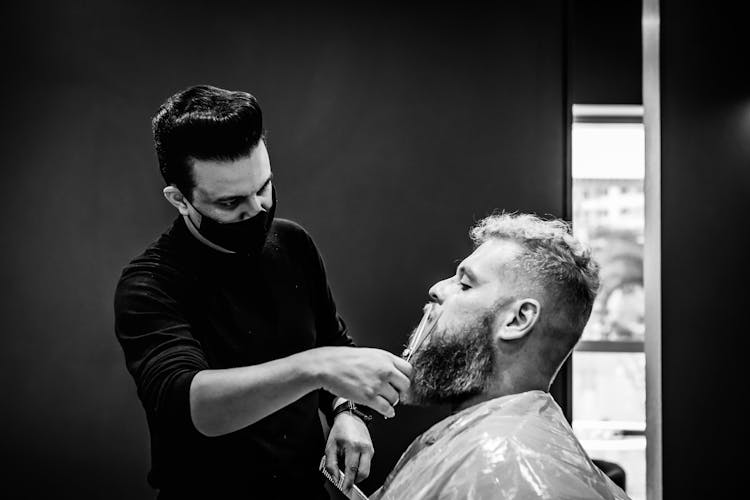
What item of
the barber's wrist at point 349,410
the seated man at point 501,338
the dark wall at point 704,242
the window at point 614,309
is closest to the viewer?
the seated man at point 501,338

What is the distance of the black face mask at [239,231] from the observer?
1779mm

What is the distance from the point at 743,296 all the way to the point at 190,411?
2242mm

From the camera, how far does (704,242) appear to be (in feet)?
8.90

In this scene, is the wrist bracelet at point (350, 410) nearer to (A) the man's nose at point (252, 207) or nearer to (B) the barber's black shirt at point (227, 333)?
(B) the barber's black shirt at point (227, 333)

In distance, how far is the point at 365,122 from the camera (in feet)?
8.13

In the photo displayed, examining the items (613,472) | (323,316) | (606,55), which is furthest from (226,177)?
(606,55)

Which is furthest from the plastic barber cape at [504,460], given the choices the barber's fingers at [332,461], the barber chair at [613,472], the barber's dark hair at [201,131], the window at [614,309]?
the window at [614,309]

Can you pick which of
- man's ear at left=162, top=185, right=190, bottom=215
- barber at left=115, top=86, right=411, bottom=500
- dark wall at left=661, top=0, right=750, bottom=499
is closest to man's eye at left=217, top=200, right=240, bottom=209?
barber at left=115, top=86, right=411, bottom=500

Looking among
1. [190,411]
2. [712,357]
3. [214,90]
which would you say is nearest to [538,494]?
[190,411]

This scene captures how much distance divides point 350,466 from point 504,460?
489mm

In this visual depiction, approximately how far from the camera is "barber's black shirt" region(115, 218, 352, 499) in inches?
68.4

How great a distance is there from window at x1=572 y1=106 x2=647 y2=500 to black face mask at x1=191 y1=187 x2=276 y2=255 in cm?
347

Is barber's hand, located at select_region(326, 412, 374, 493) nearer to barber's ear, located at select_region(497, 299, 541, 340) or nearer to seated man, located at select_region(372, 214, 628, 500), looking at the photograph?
seated man, located at select_region(372, 214, 628, 500)

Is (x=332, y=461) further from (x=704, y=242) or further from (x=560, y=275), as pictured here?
(x=704, y=242)
